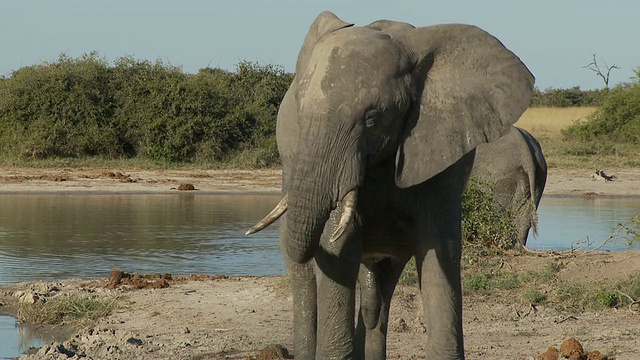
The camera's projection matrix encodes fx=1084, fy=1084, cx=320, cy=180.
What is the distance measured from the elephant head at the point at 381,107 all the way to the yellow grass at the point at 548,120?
2865 centimetres

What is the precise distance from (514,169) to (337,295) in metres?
6.64

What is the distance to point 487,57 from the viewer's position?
16.8 feet

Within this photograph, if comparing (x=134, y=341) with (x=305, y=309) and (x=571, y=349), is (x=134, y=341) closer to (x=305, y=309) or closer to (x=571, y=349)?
(x=305, y=309)

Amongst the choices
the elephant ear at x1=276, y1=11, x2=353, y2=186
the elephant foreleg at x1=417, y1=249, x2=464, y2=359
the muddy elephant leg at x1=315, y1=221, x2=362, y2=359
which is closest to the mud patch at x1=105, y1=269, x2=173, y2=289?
the muddy elephant leg at x1=315, y1=221, x2=362, y2=359

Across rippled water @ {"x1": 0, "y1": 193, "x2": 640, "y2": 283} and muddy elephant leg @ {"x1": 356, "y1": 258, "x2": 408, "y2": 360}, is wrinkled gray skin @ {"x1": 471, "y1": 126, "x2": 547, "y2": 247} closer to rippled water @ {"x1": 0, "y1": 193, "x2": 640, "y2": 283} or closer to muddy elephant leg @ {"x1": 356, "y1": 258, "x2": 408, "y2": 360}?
rippled water @ {"x1": 0, "y1": 193, "x2": 640, "y2": 283}

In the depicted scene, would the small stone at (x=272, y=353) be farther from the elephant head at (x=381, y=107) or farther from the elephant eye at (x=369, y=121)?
the elephant eye at (x=369, y=121)

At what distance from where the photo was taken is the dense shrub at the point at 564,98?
5109 centimetres

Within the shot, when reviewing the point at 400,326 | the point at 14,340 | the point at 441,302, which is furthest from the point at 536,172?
the point at 441,302

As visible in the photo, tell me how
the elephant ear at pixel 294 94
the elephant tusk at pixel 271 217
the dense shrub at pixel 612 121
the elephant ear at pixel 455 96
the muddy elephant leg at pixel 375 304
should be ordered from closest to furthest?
1. the elephant tusk at pixel 271 217
2. the elephant ear at pixel 455 96
3. the elephant ear at pixel 294 94
4. the muddy elephant leg at pixel 375 304
5. the dense shrub at pixel 612 121

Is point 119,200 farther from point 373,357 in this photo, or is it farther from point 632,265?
point 373,357

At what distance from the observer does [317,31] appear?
5133 millimetres

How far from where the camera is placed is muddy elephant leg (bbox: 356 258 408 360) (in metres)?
5.75

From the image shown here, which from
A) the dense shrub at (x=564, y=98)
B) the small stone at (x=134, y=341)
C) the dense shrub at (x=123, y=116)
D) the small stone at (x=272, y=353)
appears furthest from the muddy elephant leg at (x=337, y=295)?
the dense shrub at (x=564, y=98)

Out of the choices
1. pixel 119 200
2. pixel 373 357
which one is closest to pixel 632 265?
pixel 373 357
